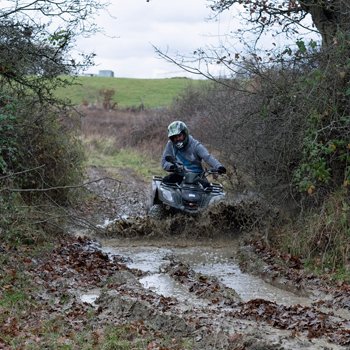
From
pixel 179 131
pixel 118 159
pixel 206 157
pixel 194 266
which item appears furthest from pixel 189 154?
pixel 118 159

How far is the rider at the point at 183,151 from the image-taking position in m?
15.5

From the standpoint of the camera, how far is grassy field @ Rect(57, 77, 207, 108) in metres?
57.7

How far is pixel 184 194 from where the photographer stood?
15.3 m

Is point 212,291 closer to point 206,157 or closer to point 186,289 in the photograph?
point 186,289

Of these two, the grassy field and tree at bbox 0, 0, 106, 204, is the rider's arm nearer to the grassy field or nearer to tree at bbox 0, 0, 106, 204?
tree at bbox 0, 0, 106, 204

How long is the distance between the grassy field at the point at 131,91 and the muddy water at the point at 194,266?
39.4 meters

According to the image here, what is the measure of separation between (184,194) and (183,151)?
1.01m

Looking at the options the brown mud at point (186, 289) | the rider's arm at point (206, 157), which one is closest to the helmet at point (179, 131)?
the rider's arm at point (206, 157)

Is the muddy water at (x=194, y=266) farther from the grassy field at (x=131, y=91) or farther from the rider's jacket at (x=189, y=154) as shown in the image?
the grassy field at (x=131, y=91)

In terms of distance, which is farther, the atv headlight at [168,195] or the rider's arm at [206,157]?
the atv headlight at [168,195]

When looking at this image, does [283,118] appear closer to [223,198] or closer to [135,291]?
[223,198]

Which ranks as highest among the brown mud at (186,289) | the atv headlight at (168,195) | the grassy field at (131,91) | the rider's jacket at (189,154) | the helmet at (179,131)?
the grassy field at (131,91)

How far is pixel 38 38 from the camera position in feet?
46.1

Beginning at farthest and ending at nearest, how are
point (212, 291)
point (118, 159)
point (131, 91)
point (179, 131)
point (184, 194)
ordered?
point (131, 91) → point (118, 159) → point (179, 131) → point (184, 194) → point (212, 291)
